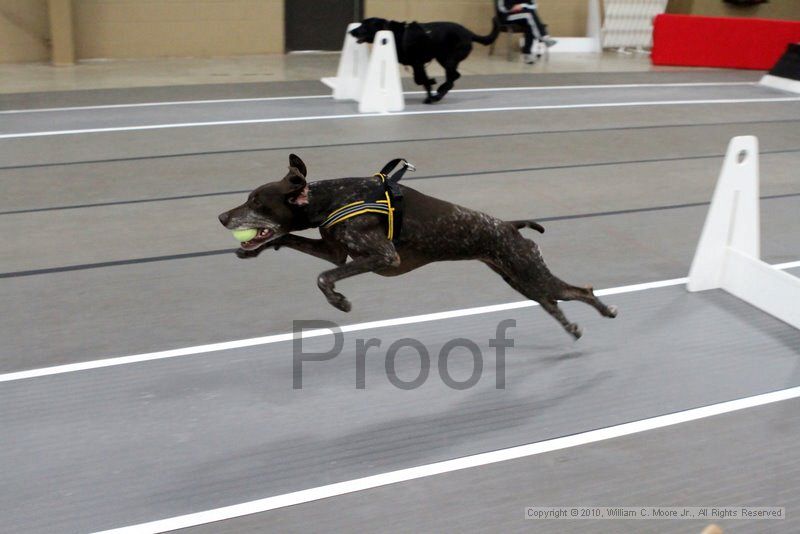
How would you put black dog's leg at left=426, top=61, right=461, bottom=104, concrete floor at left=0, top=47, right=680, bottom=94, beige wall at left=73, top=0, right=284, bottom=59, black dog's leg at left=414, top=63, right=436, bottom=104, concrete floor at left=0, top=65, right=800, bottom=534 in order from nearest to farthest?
concrete floor at left=0, top=65, right=800, bottom=534, black dog's leg at left=414, top=63, right=436, bottom=104, black dog's leg at left=426, top=61, right=461, bottom=104, concrete floor at left=0, top=47, right=680, bottom=94, beige wall at left=73, top=0, right=284, bottom=59

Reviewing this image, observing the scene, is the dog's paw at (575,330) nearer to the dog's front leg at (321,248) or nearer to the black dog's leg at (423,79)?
the dog's front leg at (321,248)

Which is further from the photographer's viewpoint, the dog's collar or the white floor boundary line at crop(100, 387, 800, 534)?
the dog's collar

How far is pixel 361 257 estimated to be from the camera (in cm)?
308

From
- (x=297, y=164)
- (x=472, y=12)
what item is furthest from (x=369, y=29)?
(x=297, y=164)

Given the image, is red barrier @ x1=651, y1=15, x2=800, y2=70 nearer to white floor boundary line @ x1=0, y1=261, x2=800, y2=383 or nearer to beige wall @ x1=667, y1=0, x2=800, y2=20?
beige wall @ x1=667, y1=0, x2=800, y2=20

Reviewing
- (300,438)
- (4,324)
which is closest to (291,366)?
(300,438)

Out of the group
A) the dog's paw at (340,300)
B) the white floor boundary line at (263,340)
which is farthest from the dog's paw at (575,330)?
the dog's paw at (340,300)

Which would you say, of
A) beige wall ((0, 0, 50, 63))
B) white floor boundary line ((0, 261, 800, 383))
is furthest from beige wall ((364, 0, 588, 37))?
white floor boundary line ((0, 261, 800, 383))

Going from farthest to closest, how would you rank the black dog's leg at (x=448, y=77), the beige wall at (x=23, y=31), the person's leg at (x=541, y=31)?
the person's leg at (x=541, y=31), the beige wall at (x=23, y=31), the black dog's leg at (x=448, y=77)

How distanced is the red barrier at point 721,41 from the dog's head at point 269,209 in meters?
11.4

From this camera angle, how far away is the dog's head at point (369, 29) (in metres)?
8.92

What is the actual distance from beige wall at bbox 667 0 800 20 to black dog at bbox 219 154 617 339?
1313cm

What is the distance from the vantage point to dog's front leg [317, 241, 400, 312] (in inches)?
119

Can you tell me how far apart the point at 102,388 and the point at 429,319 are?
1.60 m
